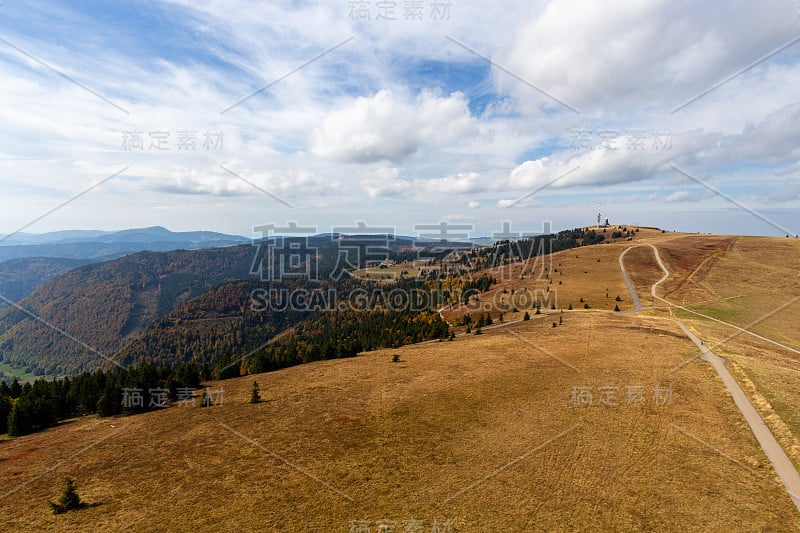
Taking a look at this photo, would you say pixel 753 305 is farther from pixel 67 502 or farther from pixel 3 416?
pixel 3 416

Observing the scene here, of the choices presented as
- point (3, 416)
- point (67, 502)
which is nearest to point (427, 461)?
point (67, 502)

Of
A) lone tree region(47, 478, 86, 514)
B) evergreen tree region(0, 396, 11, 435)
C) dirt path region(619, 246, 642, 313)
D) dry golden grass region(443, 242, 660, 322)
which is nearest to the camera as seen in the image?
lone tree region(47, 478, 86, 514)

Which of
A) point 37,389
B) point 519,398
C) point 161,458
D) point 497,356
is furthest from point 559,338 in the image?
point 37,389

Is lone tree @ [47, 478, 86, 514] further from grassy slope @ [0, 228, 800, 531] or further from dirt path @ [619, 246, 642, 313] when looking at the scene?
dirt path @ [619, 246, 642, 313]

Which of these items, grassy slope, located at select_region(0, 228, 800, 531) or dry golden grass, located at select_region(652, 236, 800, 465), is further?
dry golden grass, located at select_region(652, 236, 800, 465)

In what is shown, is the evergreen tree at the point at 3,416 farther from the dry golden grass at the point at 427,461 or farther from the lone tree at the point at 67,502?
the lone tree at the point at 67,502

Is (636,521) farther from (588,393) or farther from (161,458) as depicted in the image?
(161,458)

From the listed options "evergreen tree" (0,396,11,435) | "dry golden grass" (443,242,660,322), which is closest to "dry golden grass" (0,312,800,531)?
"evergreen tree" (0,396,11,435)
